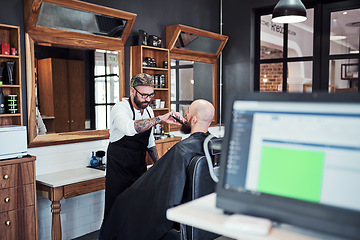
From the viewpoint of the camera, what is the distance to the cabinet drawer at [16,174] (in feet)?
9.10

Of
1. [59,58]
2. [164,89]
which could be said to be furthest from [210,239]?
[164,89]

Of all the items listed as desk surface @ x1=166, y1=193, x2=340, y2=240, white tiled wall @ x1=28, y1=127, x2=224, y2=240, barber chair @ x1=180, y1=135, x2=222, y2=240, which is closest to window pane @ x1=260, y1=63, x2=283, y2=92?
white tiled wall @ x1=28, y1=127, x2=224, y2=240

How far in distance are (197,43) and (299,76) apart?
1665mm

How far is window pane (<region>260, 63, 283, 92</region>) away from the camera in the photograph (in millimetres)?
5641

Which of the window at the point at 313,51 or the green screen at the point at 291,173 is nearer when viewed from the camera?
the green screen at the point at 291,173

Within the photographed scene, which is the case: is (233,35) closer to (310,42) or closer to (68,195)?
(310,42)

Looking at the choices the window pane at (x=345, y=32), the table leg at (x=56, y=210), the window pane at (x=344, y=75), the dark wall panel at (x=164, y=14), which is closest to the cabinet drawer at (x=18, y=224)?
the table leg at (x=56, y=210)

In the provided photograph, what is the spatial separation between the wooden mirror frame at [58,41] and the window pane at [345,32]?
9.71 ft

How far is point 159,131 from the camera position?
447 cm

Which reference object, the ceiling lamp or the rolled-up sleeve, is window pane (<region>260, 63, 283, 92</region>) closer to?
the ceiling lamp

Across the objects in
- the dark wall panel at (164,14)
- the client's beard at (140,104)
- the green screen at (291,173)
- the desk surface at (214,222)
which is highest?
the dark wall panel at (164,14)

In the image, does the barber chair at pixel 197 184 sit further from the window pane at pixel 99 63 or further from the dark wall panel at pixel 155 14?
the window pane at pixel 99 63

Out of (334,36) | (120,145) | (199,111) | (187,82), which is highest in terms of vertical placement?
(334,36)

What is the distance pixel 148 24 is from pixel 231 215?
12.7 feet
